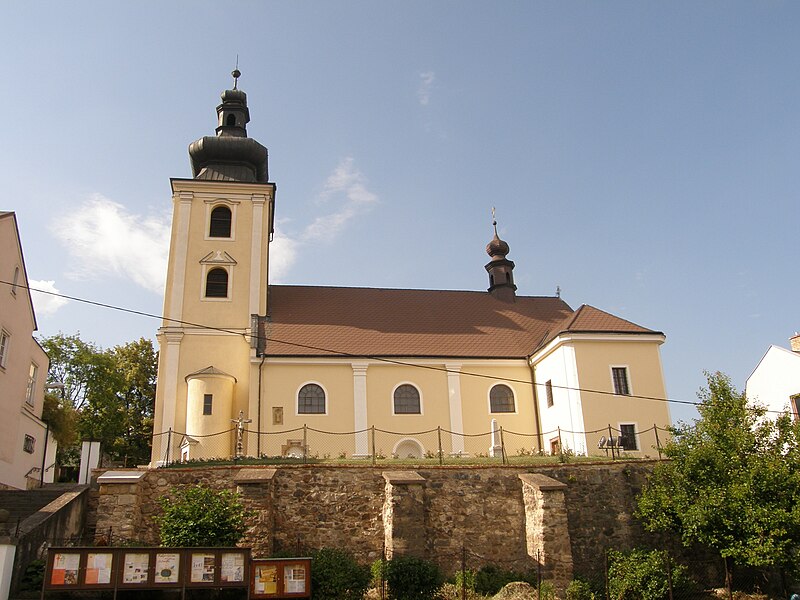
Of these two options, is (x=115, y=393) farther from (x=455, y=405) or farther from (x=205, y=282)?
(x=455, y=405)

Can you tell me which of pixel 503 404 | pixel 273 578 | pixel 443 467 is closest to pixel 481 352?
pixel 503 404

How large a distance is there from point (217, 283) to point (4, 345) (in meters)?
8.35

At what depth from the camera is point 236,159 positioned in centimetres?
3086

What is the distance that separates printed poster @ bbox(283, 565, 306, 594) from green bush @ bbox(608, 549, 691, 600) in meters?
7.34

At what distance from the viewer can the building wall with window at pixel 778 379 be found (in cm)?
2809

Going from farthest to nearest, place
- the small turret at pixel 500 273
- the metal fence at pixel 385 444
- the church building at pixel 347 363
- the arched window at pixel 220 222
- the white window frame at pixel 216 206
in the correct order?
the small turret at pixel 500 273 < the arched window at pixel 220 222 < the white window frame at pixel 216 206 < the church building at pixel 347 363 < the metal fence at pixel 385 444

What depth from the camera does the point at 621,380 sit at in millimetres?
25406

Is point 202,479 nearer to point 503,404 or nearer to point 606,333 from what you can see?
point 503,404

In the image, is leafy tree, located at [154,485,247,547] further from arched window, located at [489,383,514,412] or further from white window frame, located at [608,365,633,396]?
white window frame, located at [608,365,633,396]

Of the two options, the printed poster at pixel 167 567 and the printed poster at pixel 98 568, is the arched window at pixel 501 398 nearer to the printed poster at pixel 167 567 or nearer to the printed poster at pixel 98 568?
the printed poster at pixel 167 567

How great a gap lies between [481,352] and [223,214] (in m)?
12.1

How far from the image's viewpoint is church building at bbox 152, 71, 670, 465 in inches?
990

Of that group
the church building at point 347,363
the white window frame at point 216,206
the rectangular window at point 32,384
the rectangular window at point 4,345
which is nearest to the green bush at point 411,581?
the church building at point 347,363

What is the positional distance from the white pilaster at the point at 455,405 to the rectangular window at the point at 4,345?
14971 mm
